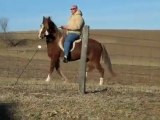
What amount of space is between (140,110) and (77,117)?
121 cm

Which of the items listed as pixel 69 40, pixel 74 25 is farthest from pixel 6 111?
pixel 69 40

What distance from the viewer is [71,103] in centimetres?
1069

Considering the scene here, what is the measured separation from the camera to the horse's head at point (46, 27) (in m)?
18.0

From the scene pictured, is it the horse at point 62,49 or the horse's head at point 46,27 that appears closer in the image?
the horse at point 62,49

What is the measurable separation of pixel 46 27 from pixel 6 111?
7979 mm

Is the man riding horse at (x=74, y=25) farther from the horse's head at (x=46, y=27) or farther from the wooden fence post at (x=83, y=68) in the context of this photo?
the wooden fence post at (x=83, y=68)

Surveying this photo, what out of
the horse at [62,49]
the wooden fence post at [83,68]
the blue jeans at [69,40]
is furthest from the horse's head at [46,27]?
the wooden fence post at [83,68]

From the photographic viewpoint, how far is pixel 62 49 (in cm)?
1803

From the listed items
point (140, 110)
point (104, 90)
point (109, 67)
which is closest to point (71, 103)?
point (140, 110)

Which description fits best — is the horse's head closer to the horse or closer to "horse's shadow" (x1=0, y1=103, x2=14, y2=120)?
the horse

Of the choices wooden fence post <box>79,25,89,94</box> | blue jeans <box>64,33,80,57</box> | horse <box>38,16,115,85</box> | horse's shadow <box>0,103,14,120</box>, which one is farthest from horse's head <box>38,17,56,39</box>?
horse's shadow <box>0,103,14,120</box>

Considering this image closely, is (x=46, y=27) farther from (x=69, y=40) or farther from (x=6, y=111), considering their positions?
(x=6, y=111)

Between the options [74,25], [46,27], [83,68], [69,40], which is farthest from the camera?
[46,27]

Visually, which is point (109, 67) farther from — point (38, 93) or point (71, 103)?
point (71, 103)
